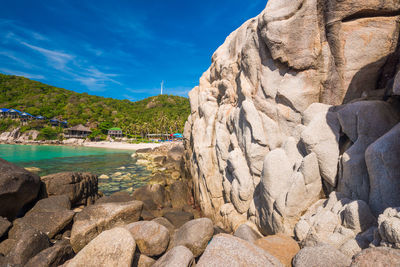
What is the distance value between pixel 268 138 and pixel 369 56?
16.7 feet

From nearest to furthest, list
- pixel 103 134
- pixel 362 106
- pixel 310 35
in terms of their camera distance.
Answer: pixel 362 106 → pixel 310 35 → pixel 103 134

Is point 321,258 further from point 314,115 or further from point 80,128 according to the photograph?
point 80,128

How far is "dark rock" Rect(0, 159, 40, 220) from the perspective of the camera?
847 cm

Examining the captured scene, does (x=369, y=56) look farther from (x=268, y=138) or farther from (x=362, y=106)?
(x=268, y=138)

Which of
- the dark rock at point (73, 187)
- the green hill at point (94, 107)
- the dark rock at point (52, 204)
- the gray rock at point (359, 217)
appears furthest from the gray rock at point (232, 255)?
the green hill at point (94, 107)

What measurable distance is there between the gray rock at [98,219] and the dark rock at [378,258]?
26.2 feet

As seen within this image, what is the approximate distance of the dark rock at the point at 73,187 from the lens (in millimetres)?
11492

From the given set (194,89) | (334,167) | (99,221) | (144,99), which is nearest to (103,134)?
(144,99)

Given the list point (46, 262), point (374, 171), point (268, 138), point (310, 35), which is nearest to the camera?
point (374, 171)

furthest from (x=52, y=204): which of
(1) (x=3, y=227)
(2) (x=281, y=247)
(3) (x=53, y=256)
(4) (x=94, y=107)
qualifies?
(4) (x=94, y=107)

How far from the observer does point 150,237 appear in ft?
22.0

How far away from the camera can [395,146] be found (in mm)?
4715

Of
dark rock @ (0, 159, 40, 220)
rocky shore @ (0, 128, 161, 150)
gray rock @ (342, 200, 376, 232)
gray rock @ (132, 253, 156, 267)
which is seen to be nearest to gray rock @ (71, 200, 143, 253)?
gray rock @ (132, 253, 156, 267)

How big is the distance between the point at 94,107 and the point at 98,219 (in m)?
108
